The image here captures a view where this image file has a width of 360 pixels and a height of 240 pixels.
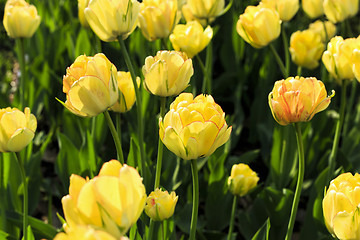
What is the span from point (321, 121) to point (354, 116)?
1.05ft

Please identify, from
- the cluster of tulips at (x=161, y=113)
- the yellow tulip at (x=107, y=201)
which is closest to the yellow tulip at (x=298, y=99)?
the cluster of tulips at (x=161, y=113)

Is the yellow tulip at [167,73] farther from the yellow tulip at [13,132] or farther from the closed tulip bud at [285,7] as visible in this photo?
the closed tulip bud at [285,7]

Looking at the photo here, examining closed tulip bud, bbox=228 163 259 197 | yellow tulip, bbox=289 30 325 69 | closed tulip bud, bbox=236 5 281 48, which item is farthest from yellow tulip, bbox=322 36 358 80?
yellow tulip, bbox=289 30 325 69

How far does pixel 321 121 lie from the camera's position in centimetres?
195

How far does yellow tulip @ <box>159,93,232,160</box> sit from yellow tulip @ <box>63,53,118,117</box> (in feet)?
0.42

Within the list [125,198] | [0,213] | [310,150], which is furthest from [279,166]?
[125,198]

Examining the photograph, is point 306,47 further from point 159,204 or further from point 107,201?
point 107,201

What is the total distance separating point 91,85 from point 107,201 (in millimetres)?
349

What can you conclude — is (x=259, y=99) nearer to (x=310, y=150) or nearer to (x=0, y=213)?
(x=310, y=150)

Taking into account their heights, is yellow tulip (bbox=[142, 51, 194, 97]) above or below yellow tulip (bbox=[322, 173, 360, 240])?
above

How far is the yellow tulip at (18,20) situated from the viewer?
5.31 feet

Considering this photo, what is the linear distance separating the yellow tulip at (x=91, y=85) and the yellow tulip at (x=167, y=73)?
104 millimetres

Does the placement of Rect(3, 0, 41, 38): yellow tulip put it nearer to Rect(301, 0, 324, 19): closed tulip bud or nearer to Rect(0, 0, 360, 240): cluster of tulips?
Rect(0, 0, 360, 240): cluster of tulips

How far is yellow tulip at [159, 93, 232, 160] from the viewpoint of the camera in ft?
2.75
